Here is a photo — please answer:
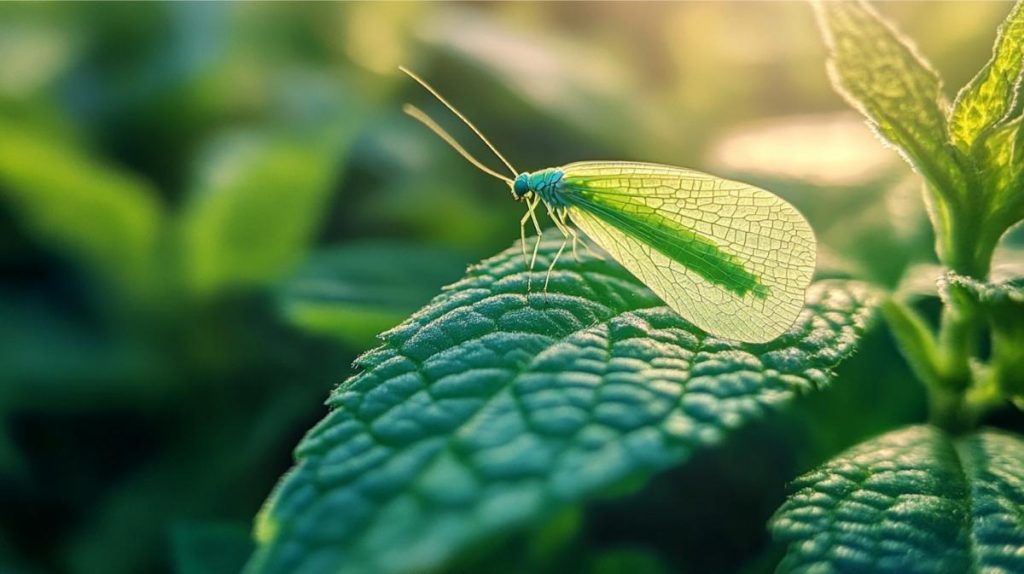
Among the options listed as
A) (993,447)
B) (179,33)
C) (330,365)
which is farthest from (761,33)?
(993,447)

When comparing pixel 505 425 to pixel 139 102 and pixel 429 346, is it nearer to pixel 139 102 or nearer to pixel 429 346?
pixel 429 346

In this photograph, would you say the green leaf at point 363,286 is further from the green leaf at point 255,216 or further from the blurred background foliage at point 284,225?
the green leaf at point 255,216

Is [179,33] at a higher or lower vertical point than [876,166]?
higher

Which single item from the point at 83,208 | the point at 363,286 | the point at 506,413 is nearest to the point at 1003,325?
the point at 506,413

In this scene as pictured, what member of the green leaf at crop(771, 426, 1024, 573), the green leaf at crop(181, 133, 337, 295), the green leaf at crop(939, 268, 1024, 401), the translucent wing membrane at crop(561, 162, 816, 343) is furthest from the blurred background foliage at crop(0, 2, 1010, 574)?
the green leaf at crop(771, 426, 1024, 573)

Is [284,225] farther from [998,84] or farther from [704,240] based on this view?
[998,84]

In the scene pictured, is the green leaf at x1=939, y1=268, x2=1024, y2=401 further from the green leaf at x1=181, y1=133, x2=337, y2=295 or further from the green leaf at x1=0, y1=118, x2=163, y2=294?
the green leaf at x1=0, y1=118, x2=163, y2=294
